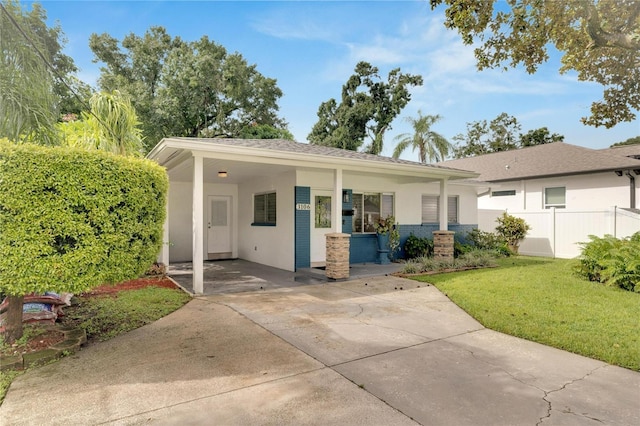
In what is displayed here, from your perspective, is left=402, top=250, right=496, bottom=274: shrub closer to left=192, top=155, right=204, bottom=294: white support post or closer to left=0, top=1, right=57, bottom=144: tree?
left=192, top=155, right=204, bottom=294: white support post

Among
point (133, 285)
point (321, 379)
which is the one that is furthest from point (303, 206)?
point (321, 379)

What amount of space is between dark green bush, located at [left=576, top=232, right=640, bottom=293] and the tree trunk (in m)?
9.89

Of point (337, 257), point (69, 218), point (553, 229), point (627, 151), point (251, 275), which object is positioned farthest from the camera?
point (627, 151)

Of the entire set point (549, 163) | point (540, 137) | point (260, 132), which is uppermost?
point (540, 137)

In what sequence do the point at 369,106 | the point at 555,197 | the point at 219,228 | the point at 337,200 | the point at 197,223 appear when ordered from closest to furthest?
the point at 197,223 → the point at 337,200 → the point at 219,228 → the point at 555,197 → the point at 369,106

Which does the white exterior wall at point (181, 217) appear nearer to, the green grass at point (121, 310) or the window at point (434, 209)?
the green grass at point (121, 310)

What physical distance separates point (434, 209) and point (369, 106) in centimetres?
1788

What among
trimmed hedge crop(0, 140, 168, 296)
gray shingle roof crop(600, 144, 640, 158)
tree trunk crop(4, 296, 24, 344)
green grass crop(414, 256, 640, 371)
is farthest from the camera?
gray shingle roof crop(600, 144, 640, 158)

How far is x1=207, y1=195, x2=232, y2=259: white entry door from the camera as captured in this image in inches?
496

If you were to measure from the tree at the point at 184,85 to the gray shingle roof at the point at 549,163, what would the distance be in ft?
49.3

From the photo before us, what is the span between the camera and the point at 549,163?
53.5 ft

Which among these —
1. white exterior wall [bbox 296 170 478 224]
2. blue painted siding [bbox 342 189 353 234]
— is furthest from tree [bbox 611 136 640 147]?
blue painted siding [bbox 342 189 353 234]

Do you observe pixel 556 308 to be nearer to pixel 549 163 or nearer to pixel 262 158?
pixel 262 158

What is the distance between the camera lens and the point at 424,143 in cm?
2403
